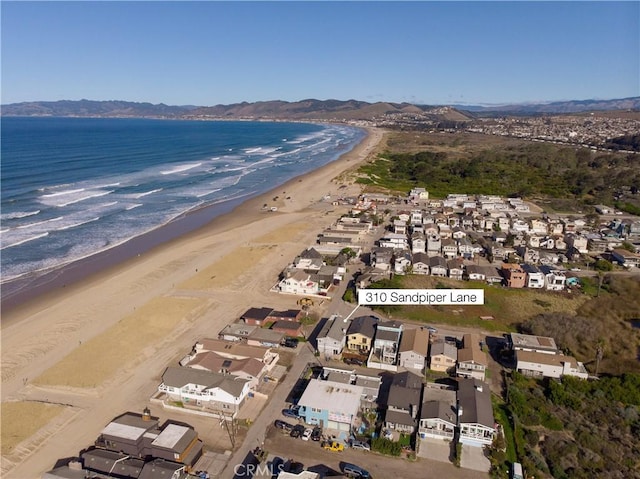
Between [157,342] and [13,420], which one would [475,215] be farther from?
[13,420]

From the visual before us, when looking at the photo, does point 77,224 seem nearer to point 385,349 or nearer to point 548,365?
point 385,349

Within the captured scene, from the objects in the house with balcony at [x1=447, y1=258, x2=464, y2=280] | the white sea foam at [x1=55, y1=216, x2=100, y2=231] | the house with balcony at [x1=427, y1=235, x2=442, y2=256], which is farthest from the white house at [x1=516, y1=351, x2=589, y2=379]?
the white sea foam at [x1=55, y1=216, x2=100, y2=231]

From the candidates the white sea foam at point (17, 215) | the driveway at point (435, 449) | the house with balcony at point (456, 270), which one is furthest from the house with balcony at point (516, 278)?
the white sea foam at point (17, 215)

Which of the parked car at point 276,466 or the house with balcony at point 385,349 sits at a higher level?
the house with balcony at point 385,349

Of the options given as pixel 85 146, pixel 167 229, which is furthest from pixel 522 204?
pixel 85 146

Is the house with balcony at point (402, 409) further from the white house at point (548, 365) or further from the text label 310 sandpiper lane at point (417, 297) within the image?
the text label 310 sandpiper lane at point (417, 297)

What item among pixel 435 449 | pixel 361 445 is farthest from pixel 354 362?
pixel 435 449
